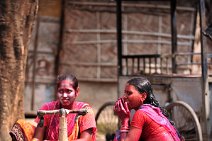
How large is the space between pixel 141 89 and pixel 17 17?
2267mm

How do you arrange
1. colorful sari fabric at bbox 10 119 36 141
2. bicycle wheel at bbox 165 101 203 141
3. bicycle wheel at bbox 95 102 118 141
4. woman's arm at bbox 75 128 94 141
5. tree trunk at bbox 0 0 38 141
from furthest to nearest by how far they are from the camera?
bicycle wheel at bbox 95 102 118 141 → bicycle wheel at bbox 165 101 203 141 → tree trunk at bbox 0 0 38 141 → colorful sari fabric at bbox 10 119 36 141 → woman's arm at bbox 75 128 94 141

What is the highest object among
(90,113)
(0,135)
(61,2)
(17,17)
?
(61,2)

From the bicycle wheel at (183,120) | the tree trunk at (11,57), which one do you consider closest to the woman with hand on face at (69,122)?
the tree trunk at (11,57)

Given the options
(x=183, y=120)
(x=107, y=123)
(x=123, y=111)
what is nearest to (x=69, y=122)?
(x=123, y=111)

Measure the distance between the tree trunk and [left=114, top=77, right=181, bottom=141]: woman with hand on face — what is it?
6.79 ft

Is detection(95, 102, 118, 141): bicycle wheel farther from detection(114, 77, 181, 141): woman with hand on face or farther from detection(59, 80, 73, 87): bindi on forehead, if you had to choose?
detection(114, 77, 181, 141): woman with hand on face

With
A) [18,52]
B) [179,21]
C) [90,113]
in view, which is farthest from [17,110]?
[179,21]

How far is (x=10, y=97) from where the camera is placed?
5270 mm

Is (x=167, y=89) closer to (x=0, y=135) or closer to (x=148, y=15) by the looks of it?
(x=0, y=135)

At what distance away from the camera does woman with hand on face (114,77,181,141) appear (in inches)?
134

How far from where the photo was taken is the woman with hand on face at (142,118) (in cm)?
340

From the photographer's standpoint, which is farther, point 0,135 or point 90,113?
point 0,135

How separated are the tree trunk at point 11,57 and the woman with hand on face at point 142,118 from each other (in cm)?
207

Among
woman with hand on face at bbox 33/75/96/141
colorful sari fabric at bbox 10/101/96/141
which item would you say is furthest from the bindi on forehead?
colorful sari fabric at bbox 10/101/96/141
